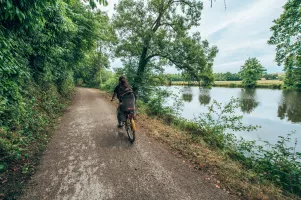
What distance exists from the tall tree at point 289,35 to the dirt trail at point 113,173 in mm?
10520

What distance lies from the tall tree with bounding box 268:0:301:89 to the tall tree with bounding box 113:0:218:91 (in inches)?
185

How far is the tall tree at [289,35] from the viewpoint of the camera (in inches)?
339

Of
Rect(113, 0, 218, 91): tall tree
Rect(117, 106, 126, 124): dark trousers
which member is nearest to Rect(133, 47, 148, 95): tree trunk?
Rect(113, 0, 218, 91): tall tree

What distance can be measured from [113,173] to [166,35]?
10851 millimetres

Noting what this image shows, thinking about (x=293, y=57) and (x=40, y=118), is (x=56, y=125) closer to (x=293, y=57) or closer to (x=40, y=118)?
(x=40, y=118)

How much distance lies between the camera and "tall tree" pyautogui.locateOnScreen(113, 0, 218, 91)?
1048 cm

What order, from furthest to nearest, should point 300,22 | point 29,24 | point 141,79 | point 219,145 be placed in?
point 141,79, point 300,22, point 219,145, point 29,24

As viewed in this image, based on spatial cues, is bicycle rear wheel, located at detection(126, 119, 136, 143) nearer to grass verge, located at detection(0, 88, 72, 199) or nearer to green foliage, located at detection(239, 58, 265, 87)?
grass verge, located at detection(0, 88, 72, 199)

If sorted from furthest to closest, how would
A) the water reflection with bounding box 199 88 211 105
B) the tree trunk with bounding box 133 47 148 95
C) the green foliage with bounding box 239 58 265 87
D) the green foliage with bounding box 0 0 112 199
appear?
the green foliage with bounding box 239 58 265 87 → the water reflection with bounding box 199 88 211 105 → the tree trunk with bounding box 133 47 148 95 → the green foliage with bounding box 0 0 112 199

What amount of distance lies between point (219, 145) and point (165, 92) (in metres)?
5.44

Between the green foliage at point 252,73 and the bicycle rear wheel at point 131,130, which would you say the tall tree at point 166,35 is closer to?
the bicycle rear wheel at point 131,130

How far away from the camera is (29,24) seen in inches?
111

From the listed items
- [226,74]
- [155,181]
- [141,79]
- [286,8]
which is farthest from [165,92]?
[226,74]

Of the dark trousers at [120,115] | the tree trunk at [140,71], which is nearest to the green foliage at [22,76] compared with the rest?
the dark trousers at [120,115]
